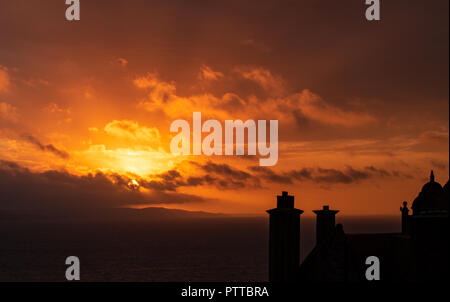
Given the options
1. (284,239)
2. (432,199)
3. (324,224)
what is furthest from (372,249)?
(284,239)

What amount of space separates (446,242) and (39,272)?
15495cm

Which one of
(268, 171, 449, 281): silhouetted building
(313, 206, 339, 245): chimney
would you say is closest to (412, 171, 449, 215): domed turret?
(268, 171, 449, 281): silhouetted building

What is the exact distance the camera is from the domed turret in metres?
24.6

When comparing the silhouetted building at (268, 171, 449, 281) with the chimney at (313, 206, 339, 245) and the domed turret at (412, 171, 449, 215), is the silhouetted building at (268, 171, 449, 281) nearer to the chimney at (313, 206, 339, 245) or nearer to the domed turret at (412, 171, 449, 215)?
the domed turret at (412, 171, 449, 215)

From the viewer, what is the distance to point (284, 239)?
25266 millimetres

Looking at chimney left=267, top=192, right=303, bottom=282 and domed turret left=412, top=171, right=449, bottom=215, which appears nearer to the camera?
domed turret left=412, top=171, right=449, bottom=215

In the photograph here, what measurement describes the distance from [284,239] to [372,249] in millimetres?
5404

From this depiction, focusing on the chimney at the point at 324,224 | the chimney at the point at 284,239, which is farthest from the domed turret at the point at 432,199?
the chimney at the point at 284,239

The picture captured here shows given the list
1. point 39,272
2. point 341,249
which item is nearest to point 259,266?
point 39,272

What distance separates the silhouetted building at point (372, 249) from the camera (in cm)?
2427

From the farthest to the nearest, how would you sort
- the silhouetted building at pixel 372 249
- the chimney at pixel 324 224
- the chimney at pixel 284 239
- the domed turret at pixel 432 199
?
the chimney at pixel 324 224 → the chimney at pixel 284 239 → the domed turret at pixel 432 199 → the silhouetted building at pixel 372 249

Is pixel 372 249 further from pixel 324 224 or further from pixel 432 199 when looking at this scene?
pixel 432 199

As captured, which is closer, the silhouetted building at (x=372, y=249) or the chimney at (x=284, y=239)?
the silhouetted building at (x=372, y=249)

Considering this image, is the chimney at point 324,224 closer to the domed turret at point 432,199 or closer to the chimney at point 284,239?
the chimney at point 284,239
